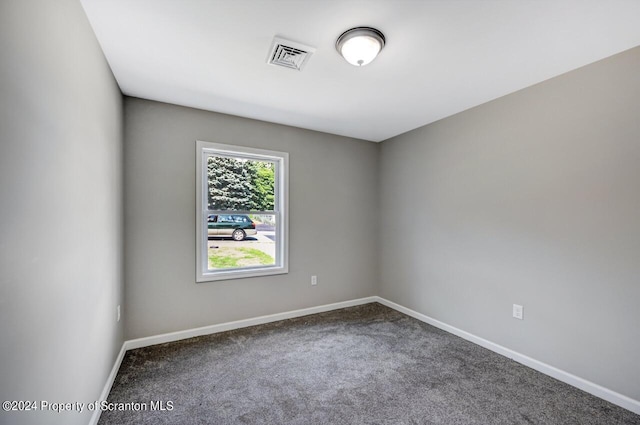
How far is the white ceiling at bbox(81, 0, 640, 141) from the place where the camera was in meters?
1.64

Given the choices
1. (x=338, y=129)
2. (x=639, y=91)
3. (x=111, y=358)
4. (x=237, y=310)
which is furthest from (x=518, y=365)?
(x=111, y=358)

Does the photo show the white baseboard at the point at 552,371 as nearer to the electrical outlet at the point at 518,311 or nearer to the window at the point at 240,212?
the electrical outlet at the point at 518,311

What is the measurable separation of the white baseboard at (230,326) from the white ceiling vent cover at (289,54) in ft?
8.85

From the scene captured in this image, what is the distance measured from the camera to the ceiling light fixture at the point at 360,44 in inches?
71.0

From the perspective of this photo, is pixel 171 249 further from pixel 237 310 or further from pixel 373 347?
pixel 373 347

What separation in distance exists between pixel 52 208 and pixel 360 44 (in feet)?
6.13

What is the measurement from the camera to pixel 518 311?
264cm

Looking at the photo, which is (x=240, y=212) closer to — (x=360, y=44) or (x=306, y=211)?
(x=306, y=211)

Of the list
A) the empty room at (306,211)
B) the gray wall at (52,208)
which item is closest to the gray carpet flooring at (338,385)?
the empty room at (306,211)

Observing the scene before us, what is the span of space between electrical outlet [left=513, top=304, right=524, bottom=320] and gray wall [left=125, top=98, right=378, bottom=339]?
196cm

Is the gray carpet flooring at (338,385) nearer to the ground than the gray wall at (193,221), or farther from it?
nearer to the ground

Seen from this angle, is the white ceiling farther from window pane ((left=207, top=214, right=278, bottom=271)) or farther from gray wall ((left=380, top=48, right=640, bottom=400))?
window pane ((left=207, top=214, right=278, bottom=271))

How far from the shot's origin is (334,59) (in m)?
2.15

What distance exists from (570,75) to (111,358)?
13.8 ft
